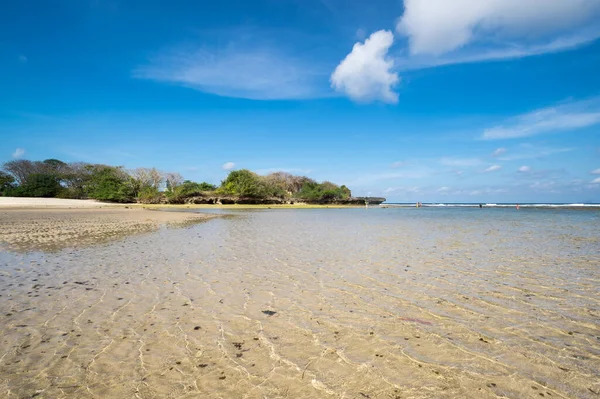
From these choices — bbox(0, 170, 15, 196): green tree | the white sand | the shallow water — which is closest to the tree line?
bbox(0, 170, 15, 196): green tree

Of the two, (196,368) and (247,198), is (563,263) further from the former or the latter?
(247,198)

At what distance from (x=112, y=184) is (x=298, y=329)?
273ft

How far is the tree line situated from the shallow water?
71.0 metres

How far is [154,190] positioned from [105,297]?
3181 inches

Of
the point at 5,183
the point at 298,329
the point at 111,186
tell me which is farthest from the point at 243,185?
the point at 298,329

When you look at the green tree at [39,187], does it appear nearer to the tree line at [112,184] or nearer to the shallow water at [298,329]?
the tree line at [112,184]

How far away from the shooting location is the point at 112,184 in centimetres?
7338

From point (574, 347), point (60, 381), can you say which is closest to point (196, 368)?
point (60, 381)

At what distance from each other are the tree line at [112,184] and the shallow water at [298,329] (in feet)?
233

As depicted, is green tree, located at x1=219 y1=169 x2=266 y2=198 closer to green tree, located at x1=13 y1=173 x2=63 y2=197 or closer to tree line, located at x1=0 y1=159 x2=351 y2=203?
tree line, located at x1=0 y1=159 x2=351 y2=203

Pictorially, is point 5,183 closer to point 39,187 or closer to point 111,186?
point 39,187

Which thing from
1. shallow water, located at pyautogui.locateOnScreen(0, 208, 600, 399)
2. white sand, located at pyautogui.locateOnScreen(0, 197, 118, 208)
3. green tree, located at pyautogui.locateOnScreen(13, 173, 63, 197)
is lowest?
shallow water, located at pyautogui.locateOnScreen(0, 208, 600, 399)

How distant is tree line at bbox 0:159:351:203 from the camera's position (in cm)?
7431

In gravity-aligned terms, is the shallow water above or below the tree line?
below
